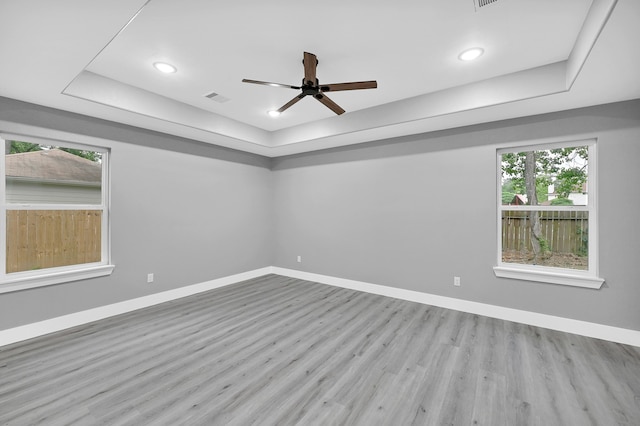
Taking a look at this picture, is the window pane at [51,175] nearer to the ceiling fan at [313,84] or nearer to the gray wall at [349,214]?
the gray wall at [349,214]

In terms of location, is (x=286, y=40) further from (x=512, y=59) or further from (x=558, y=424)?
(x=558, y=424)

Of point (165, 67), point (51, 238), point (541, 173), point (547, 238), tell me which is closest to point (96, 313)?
point (51, 238)

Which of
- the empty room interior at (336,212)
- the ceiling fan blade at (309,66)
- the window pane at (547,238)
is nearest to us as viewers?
the empty room interior at (336,212)

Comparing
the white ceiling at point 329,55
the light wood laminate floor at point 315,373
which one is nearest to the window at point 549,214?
the white ceiling at point 329,55

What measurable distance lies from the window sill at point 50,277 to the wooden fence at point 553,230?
16.3ft

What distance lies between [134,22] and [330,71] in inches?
65.9

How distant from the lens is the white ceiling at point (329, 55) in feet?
6.10

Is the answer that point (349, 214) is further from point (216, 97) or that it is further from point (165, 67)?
point (165, 67)

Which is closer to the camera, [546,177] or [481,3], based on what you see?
[481,3]

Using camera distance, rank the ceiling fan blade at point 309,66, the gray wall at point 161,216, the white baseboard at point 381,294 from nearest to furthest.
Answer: the ceiling fan blade at point 309,66 → the white baseboard at point 381,294 → the gray wall at point 161,216

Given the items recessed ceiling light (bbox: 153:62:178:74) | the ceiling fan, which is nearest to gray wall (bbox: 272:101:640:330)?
the ceiling fan

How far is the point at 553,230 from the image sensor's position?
334cm

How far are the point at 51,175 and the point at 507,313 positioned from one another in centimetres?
554

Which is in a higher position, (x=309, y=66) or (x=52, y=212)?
(x=309, y=66)
